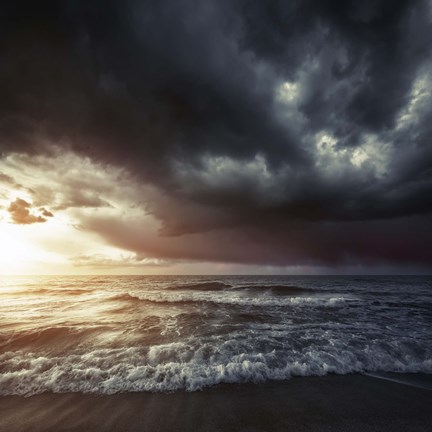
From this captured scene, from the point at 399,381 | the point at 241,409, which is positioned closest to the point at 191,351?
the point at 241,409

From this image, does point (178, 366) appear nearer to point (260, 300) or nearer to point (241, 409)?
point (241, 409)

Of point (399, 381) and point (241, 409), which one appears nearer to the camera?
point (241, 409)

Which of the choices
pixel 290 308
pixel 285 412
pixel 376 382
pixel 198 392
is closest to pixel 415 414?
pixel 376 382

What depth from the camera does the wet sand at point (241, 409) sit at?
493 cm

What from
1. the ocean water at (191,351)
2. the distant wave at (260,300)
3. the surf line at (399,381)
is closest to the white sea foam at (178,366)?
the ocean water at (191,351)

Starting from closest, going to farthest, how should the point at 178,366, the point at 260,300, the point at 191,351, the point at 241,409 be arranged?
the point at 241,409 → the point at 178,366 → the point at 191,351 → the point at 260,300

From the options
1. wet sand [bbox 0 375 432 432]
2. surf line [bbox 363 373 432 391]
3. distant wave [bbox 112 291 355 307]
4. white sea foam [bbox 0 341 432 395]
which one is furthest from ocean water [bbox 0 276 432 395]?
→ distant wave [bbox 112 291 355 307]

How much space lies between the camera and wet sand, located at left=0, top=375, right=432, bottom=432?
4930 millimetres

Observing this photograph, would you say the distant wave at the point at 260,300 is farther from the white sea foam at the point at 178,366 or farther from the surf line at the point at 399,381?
the surf line at the point at 399,381

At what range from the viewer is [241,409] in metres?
5.44

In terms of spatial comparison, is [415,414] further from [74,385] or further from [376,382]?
[74,385]

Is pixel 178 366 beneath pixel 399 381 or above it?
above

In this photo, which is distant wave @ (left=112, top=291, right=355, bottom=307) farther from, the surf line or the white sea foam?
the surf line

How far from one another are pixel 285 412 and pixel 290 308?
15.6 meters
